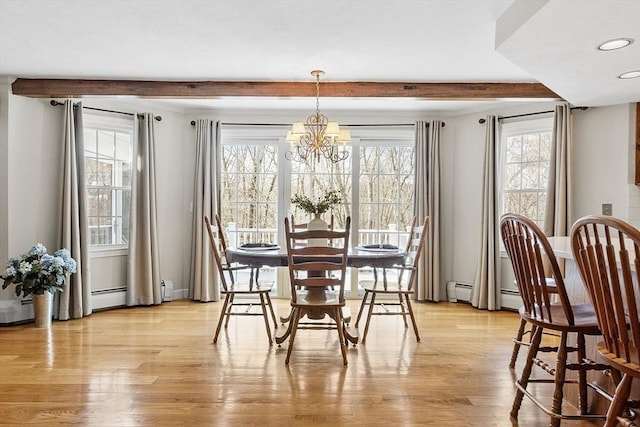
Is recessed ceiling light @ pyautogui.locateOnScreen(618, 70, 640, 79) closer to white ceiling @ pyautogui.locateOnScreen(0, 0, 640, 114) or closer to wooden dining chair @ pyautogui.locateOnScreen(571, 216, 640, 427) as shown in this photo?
white ceiling @ pyautogui.locateOnScreen(0, 0, 640, 114)

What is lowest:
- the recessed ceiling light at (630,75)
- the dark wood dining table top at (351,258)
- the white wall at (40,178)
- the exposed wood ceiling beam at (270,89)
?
the dark wood dining table top at (351,258)

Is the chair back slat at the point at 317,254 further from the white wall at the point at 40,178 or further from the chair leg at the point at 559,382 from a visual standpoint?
the white wall at the point at 40,178

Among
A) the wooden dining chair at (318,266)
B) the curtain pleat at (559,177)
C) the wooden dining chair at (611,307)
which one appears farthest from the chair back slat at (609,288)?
the curtain pleat at (559,177)

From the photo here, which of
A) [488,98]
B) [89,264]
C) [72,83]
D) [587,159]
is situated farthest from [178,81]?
[587,159]

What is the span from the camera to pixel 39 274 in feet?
13.7

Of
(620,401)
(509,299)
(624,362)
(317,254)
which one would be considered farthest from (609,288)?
(509,299)

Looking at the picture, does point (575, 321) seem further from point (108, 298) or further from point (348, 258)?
point (108, 298)

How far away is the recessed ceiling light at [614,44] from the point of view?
8.91 ft

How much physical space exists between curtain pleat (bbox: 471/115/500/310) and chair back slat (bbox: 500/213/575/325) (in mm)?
2929

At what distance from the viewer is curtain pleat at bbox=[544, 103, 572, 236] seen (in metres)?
4.58

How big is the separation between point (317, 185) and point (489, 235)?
2.10m

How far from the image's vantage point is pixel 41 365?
322 centimetres

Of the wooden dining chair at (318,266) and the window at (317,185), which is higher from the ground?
the window at (317,185)

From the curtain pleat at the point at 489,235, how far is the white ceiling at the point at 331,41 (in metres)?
1.06
